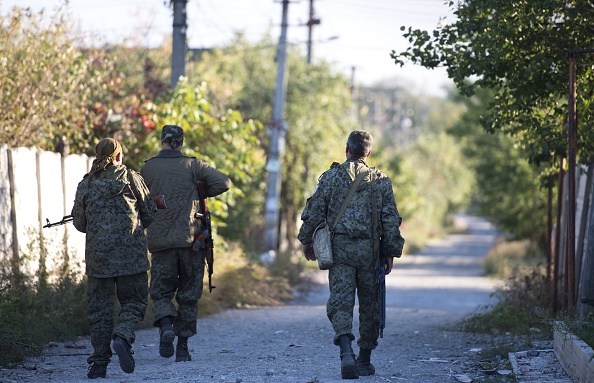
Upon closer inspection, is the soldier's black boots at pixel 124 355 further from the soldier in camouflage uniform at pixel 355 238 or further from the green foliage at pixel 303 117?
the green foliage at pixel 303 117

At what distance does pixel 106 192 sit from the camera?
25.5ft

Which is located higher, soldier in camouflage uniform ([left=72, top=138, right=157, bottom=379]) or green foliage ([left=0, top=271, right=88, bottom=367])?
soldier in camouflage uniform ([left=72, top=138, right=157, bottom=379])

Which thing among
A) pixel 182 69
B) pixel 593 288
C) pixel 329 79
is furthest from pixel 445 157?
pixel 593 288

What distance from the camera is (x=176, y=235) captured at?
336 inches

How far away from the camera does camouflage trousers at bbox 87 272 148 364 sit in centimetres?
779

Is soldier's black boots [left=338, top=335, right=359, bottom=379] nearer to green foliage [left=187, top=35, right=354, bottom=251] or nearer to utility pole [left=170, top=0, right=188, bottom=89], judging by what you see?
utility pole [left=170, top=0, right=188, bottom=89]

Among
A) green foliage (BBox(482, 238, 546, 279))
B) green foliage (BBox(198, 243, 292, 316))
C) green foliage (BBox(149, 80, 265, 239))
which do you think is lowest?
green foliage (BBox(482, 238, 546, 279))

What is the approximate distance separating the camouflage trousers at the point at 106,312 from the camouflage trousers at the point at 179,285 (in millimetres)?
575

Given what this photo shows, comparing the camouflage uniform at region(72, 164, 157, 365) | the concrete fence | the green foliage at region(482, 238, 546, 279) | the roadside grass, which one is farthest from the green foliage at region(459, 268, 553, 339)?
the green foliage at region(482, 238, 546, 279)

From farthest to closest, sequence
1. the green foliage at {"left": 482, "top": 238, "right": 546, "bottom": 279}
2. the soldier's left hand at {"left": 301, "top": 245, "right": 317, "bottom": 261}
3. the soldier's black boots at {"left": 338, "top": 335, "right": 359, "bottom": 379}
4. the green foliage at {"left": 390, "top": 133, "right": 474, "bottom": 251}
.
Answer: the green foliage at {"left": 390, "top": 133, "right": 474, "bottom": 251}
the green foliage at {"left": 482, "top": 238, "right": 546, "bottom": 279}
the soldier's left hand at {"left": 301, "top": 245, "right": 317, "bottom": 261}
the soldier's black boots at {"left": 338, "top": 335, "right": 359, "bottom": 379}

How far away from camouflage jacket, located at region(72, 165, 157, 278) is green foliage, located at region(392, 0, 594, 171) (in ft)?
14.2

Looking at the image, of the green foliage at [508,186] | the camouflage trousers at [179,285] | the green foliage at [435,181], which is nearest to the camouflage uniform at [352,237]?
the camouflage trousers at [179,285]

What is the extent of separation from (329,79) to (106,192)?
75.7 feet

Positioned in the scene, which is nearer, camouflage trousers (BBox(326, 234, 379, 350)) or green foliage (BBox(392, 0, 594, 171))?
camouflage trousers (BBox(326, 234, 379, 350))
